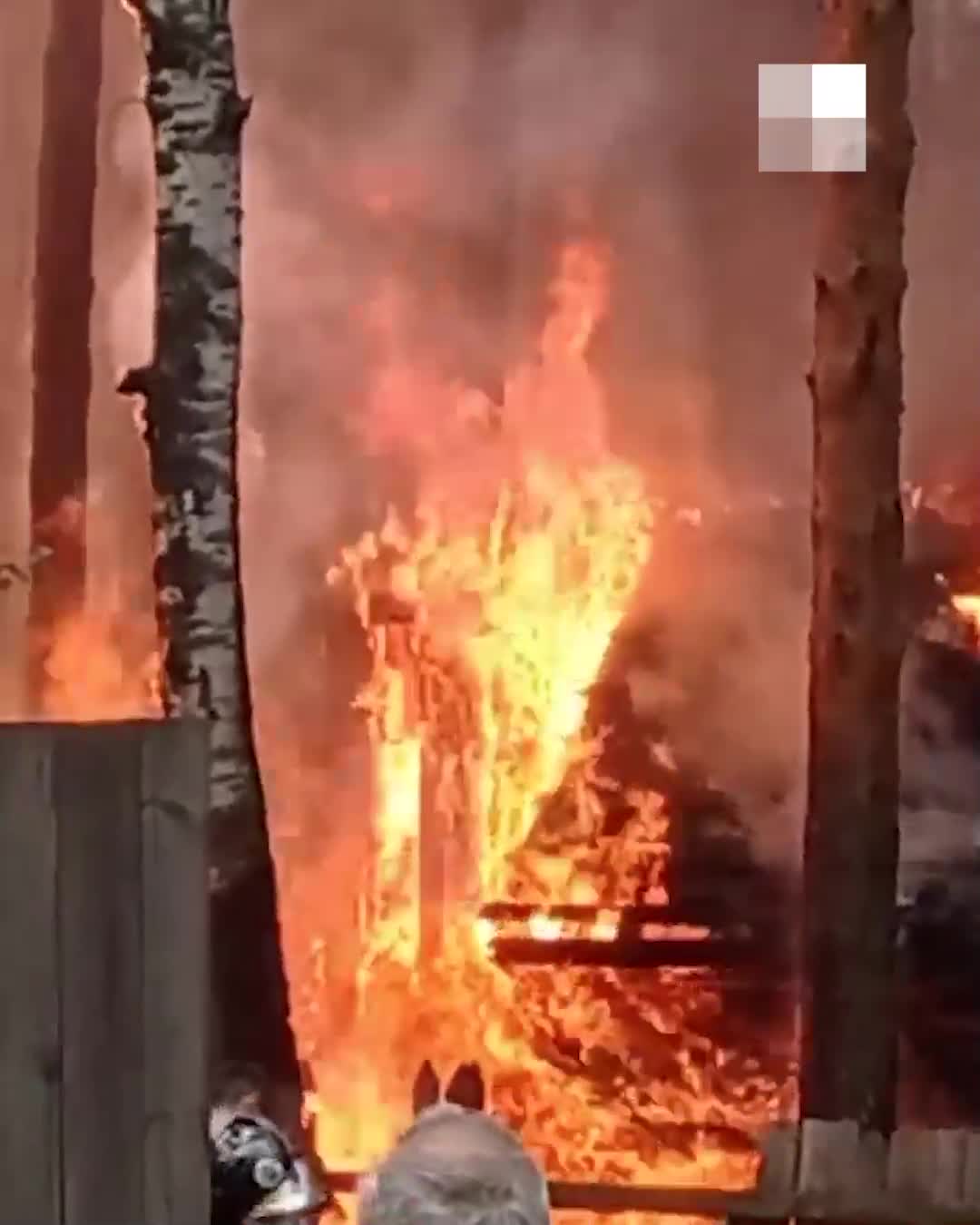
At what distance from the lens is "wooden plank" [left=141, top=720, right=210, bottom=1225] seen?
4.92 feet

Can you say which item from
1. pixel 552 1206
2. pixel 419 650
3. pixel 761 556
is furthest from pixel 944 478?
pixel 552 1206

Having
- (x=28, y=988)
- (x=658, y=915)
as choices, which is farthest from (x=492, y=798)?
(x=28, y=988)

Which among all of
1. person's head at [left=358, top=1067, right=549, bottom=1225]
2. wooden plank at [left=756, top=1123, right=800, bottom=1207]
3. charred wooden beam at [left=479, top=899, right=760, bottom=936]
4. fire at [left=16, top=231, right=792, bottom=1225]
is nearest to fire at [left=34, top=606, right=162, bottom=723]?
fire at [left=16, top=231, right=792, bottom=1225]

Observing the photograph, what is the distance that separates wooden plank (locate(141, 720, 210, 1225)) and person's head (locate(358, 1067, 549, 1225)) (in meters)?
0.14

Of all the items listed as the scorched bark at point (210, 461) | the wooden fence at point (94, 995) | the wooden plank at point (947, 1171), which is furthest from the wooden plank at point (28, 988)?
the wooden plank at point (947, 1171)

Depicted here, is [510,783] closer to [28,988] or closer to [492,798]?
[492,798]

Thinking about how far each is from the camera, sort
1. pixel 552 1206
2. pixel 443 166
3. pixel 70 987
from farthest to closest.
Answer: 1. pixel 443 166
2. pixel 552 1206
3. pixel 70 987

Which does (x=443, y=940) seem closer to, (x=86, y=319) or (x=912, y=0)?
(x=86, y=319)

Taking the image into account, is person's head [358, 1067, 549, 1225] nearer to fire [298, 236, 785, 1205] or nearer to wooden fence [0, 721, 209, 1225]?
wooden fence [0, 721, 209, 1225]

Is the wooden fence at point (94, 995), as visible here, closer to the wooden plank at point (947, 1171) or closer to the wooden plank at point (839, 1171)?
the wooden plank at point (839, 1171)

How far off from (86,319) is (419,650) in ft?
1.64

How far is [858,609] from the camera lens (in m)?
1.98

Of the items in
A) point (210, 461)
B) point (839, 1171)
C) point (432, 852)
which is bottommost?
point (839, 1171)

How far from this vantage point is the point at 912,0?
199 centimetres
